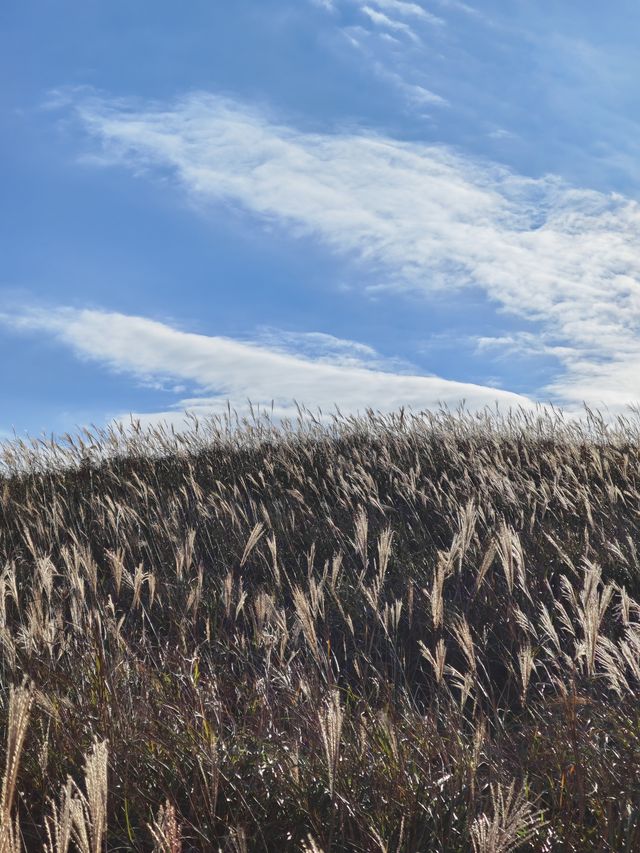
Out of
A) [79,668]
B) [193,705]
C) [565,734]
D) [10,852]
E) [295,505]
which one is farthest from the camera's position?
[295,505]

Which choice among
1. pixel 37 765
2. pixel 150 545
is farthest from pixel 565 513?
pixel 37 765

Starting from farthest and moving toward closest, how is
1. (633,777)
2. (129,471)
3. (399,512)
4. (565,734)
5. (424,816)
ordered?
(129,471) → (399,512) → (565,734) → (633,777) → (424,816)

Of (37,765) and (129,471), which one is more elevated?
(129,471)

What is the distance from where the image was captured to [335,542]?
17.9 feet

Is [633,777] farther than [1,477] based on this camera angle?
No

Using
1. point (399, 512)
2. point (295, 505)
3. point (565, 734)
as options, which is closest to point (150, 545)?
point (295, 505)

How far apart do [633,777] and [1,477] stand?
906cm

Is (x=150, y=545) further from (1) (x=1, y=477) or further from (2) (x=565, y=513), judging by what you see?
(1) (x=1, y=477)

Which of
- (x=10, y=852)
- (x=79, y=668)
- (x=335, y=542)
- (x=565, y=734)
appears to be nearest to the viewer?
(x=10, y=852)

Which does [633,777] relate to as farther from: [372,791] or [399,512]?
[399,512]

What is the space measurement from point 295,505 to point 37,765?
4.32m

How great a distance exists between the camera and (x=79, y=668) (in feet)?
10.00

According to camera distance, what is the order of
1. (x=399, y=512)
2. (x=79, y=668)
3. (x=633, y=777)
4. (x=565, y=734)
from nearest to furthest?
(x=633, y=777) → (x=565, y=734) → (x=79, y=668) → (x=399, y=512)

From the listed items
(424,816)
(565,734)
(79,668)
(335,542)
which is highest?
(335,542)
